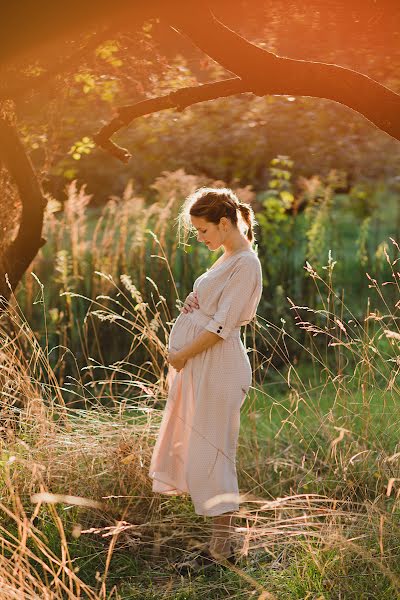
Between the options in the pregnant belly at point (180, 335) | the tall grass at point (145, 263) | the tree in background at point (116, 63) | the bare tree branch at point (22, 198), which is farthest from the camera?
the tall grass at point (145, 263)

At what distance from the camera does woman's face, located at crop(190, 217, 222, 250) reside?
3.32 metres

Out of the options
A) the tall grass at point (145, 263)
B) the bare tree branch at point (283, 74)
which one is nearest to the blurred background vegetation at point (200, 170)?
the tall grass at point (145, 263)

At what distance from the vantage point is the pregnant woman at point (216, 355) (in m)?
3.27

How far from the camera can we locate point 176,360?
3348mm

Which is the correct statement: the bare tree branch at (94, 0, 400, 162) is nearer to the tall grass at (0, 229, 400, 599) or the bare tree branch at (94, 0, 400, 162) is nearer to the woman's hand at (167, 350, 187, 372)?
the tall grass at (0, 229, 400, 599)

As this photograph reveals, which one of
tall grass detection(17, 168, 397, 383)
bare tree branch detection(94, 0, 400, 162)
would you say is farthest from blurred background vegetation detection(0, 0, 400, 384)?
bare tree branch detection(94, 0, 400, 162)

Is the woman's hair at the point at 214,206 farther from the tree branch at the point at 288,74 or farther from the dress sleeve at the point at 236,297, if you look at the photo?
the tree branch at the point at 288,74

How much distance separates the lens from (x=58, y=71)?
177 inches

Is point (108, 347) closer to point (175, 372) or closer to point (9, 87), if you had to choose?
point (9, 87)

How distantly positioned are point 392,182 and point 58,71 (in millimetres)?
4808

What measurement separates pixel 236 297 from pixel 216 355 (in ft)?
0.71

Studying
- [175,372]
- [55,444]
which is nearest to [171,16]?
[175,372]

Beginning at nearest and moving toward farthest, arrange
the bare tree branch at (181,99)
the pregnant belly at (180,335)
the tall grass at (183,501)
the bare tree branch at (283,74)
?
the tall grass at (183,501) → the pregnant belly at (180,335) → the bare tree branch at (283,74) → the bare tree branch at (181,99)

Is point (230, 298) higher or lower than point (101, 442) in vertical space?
higher
